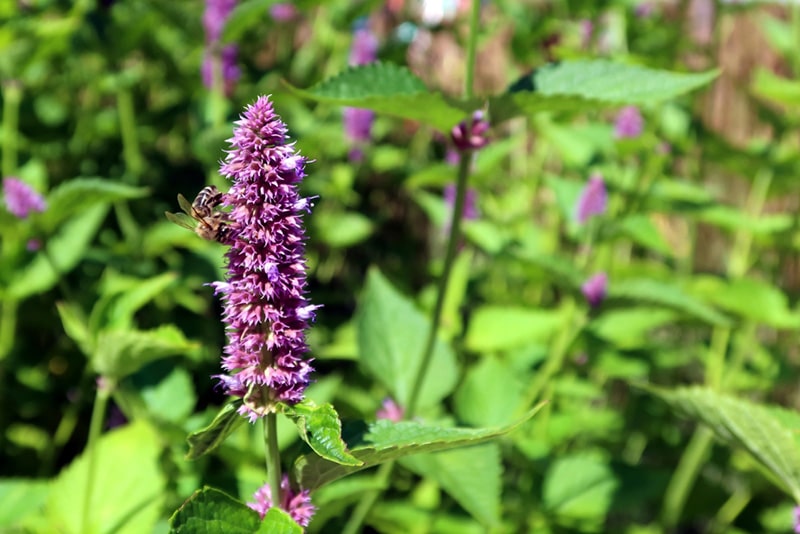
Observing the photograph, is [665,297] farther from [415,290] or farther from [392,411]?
[415,290]

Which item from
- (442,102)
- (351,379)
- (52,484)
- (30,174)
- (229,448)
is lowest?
(351,379)

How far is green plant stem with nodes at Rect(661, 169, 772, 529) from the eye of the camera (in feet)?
7.88

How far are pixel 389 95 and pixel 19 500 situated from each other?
48.3 inches

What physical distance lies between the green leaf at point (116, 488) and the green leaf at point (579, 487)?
91cm

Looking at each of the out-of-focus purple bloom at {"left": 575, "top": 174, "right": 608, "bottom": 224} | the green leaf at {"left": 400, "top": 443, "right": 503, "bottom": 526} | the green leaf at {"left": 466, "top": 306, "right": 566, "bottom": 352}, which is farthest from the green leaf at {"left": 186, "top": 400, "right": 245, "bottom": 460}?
the out-of-focus purple bloom at {"left": 575, "top": 174, "right": 608, "bottom": 224}

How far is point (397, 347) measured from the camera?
1.88 meters

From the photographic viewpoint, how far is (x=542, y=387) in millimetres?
2156

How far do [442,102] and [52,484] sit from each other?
3.86 ft

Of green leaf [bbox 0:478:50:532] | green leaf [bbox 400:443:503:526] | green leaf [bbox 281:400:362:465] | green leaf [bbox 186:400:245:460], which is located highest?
green leaf [bbox 281:400:362:465]

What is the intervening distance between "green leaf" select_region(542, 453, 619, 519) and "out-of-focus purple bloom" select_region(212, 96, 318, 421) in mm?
1305

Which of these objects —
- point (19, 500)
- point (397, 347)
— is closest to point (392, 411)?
point (397, 347)

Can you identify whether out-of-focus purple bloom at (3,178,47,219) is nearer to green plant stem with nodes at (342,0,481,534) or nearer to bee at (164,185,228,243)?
green plant stem with nodes at (342,0,481,534)

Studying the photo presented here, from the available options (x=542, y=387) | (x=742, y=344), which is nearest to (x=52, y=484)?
(x=542, y=387)

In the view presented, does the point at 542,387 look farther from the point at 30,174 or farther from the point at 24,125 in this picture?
the point at 24,125
